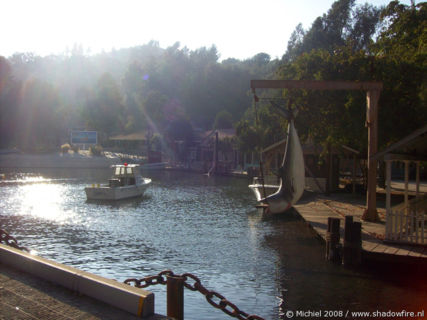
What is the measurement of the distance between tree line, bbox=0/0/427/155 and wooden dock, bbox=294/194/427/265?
337 centimetres

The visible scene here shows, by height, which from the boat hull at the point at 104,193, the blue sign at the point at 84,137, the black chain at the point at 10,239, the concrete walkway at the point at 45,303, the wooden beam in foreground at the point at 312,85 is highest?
the wooden beam in foreground at the point at 312,85

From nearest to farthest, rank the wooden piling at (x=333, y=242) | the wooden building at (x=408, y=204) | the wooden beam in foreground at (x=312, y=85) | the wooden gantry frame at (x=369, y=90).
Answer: the wooden building at (x=408, y=204) < the wooden piling at (x=333, y=242) < the wooden beam in foreground at (x=312, y=85) < the wooden gantry frame at (x=369, y=90)

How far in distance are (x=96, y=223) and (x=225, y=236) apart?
6998mm

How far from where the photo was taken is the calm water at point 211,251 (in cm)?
1136

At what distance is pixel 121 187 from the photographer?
1244 inches

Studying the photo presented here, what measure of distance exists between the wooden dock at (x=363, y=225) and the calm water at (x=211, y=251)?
0.70 metres

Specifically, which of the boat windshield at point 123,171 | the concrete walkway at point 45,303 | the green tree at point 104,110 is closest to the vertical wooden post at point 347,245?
the concrete walkway at point 45,303

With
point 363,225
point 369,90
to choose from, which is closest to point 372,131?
point 369,90

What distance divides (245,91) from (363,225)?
281ft

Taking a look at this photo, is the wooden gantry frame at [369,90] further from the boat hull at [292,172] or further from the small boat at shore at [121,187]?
the small boat at shore at [121,187]

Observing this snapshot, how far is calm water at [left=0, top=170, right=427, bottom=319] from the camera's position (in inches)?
447

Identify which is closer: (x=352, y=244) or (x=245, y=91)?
(x=352, y=244)

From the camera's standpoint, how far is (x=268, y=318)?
33.3 feet

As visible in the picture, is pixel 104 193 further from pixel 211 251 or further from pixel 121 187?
pixel 211 251
